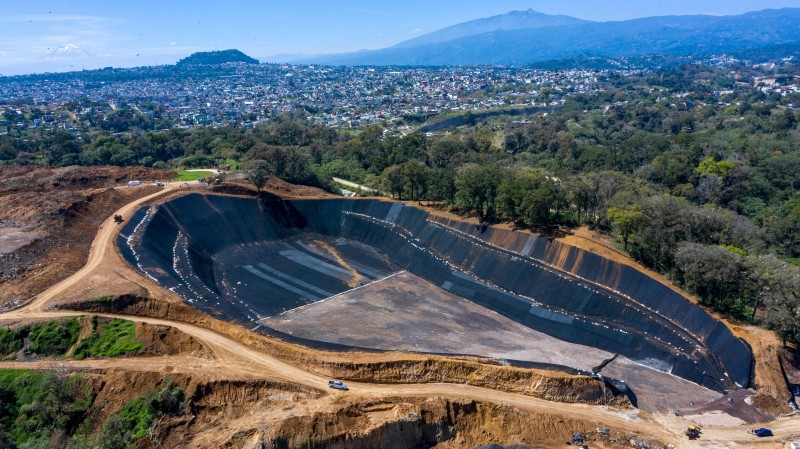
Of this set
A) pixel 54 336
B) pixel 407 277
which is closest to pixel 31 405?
pixel 54 336

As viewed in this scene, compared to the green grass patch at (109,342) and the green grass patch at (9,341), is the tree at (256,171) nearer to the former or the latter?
the green grass patch at (109,342)

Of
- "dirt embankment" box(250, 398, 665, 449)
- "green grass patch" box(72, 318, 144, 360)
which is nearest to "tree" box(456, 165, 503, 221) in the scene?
"dirt embankment" box(250, 398, 665, 449)

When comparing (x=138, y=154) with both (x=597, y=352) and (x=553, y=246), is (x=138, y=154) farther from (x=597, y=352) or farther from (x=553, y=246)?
(x=597, y=352)

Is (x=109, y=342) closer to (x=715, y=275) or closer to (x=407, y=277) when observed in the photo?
(x=407, y=277)

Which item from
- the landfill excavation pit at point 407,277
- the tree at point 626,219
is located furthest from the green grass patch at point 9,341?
the tree at point 626,219

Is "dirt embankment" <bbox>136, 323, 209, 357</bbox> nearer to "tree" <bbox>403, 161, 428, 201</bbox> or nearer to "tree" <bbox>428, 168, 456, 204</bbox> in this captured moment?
"tree" <bbox>428, 168, 456, 204</bbox>
